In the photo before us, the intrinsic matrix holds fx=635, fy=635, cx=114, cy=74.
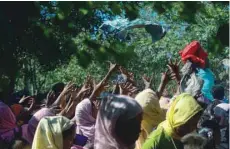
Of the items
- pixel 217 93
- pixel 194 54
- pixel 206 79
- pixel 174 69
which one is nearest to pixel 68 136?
pixel 174 69

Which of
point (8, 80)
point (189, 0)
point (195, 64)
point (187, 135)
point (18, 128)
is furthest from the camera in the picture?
point (195, 64)

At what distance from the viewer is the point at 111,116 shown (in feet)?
14.2

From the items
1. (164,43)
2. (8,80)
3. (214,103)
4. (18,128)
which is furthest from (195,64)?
(164,43)

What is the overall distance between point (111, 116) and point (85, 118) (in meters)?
2.95

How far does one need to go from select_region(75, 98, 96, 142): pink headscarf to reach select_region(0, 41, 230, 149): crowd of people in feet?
0.04

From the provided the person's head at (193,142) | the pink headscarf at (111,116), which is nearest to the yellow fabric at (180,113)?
the person's head at (193,142)

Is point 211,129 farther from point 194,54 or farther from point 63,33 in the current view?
point 63,33

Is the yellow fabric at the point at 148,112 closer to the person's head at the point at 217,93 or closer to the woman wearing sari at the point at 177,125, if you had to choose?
the woman wearing sari at the point at 177,125

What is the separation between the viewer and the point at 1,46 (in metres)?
3.32

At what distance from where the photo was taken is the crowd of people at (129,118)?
14.4 feet

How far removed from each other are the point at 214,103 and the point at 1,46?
5346mm

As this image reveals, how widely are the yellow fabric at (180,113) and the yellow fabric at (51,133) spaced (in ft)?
2.57

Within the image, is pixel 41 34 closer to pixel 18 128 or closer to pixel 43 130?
pixel 43 130

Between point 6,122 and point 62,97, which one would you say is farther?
point 62,97
